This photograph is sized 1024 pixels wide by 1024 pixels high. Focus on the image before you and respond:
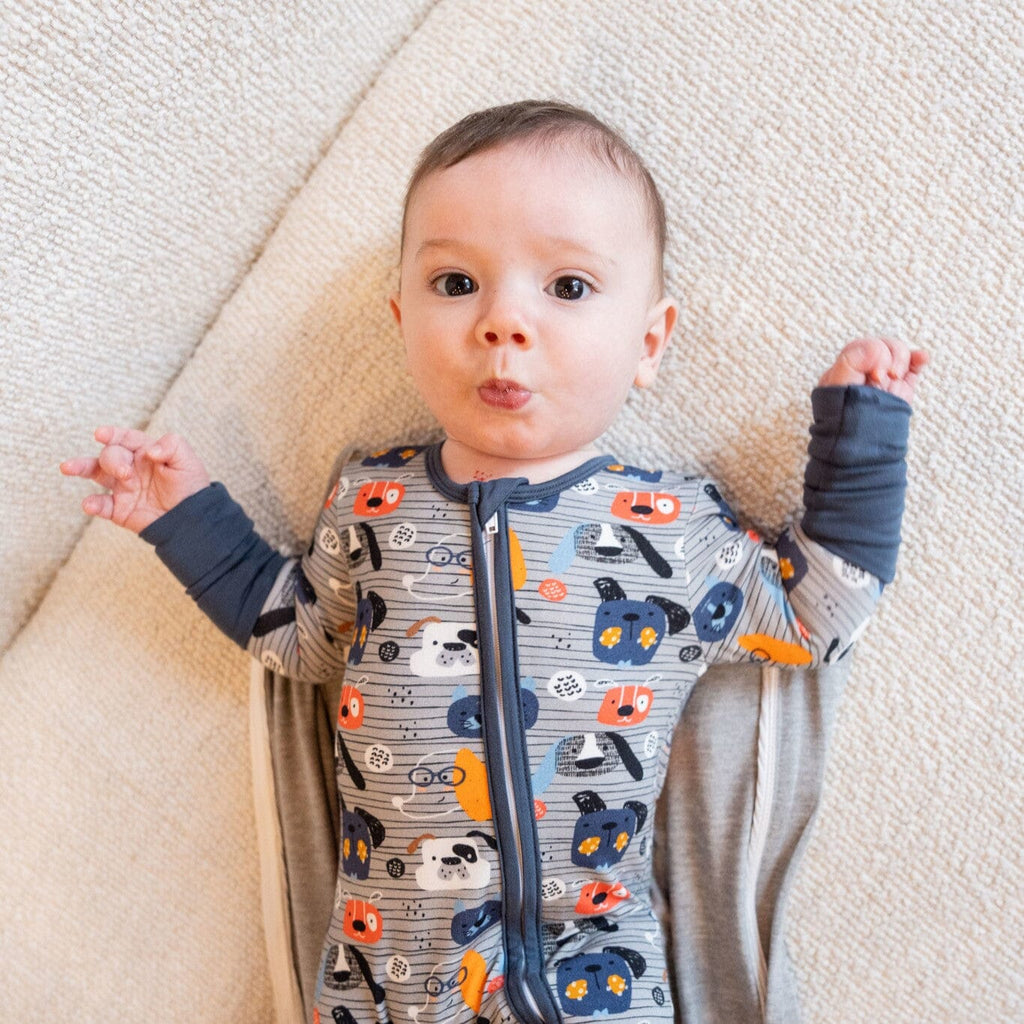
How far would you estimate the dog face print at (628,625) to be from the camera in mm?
945

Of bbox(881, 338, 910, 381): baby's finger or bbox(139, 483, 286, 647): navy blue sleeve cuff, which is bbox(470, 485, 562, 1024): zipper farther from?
bbox(881, 338, 910, 381): baby's finger

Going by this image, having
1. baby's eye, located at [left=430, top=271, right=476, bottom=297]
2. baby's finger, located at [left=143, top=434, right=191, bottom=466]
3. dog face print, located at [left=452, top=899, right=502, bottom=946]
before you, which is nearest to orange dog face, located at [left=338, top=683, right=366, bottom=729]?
dog face print, located at [left=452, top=899, right=502, bottom=946]

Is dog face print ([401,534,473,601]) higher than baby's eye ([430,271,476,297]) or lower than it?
lower

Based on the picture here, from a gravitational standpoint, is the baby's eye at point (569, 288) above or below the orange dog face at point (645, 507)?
above

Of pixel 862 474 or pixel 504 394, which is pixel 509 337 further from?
pixel 862 474

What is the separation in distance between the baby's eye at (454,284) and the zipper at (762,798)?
1.71 feet

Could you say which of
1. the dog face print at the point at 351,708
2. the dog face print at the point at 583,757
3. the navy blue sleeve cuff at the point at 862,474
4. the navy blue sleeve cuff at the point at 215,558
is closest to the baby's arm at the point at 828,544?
the navy blue sleeve cuff at the point at 862,474

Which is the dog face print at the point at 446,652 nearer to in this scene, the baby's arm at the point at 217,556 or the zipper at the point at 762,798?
the baby's arm at the point at 217,556

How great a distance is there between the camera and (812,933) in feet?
3.49

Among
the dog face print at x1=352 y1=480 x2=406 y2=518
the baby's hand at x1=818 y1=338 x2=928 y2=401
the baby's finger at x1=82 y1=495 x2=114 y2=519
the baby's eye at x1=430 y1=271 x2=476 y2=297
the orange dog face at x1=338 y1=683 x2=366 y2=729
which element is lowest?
the orange dog face at x1=338 y1=683 x2=366 y2=729

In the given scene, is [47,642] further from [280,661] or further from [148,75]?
[148,75]

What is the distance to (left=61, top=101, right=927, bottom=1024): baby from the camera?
91cm

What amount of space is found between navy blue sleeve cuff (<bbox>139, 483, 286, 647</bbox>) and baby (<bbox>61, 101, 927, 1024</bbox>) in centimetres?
12

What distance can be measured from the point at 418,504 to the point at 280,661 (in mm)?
250
